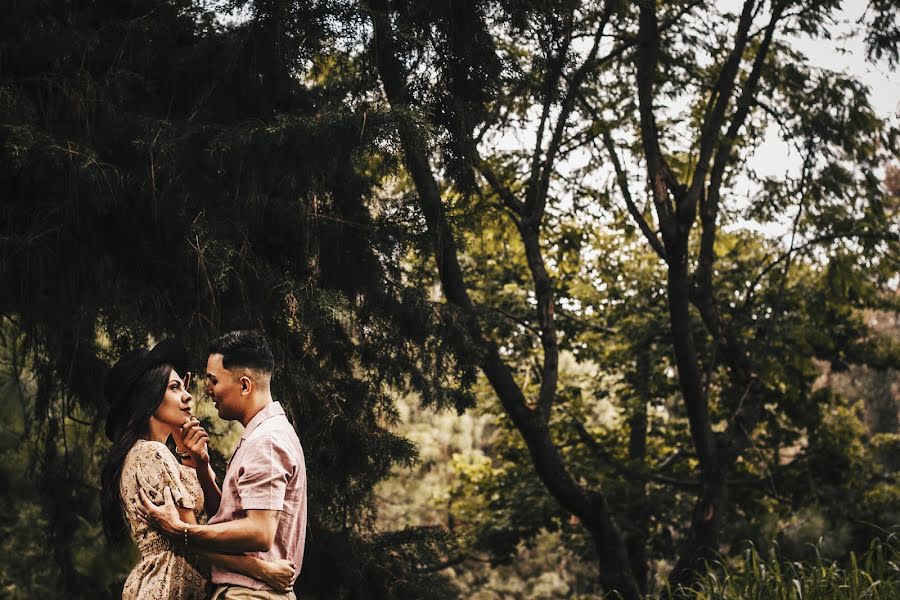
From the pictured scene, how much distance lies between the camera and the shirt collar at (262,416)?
2.81 metres

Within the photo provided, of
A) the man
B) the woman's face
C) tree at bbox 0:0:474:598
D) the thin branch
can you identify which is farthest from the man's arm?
the thin branch

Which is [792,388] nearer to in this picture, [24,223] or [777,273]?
[777,273]

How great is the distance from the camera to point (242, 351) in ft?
9.40

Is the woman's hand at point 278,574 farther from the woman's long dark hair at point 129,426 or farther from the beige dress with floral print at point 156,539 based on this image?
the woman's long dark hair at point 129,426

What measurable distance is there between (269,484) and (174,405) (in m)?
0.53

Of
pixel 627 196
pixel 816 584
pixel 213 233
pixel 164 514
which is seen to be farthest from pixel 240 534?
pixel 627 196

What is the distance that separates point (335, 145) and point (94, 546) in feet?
18.1

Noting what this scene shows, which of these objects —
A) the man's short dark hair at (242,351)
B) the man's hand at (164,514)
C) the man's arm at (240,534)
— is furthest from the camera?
the man's short dark hair at (242,351)

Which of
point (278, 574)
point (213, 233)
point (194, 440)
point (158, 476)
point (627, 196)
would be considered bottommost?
point (278, 574)

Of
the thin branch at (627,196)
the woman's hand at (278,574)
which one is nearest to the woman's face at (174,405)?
the woman's hand at (278,574)

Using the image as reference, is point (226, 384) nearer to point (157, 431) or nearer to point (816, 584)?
point (157, 431)

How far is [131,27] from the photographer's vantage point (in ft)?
17.8

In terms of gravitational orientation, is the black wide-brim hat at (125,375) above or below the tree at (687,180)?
below

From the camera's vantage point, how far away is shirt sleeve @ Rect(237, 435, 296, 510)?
2.65m
